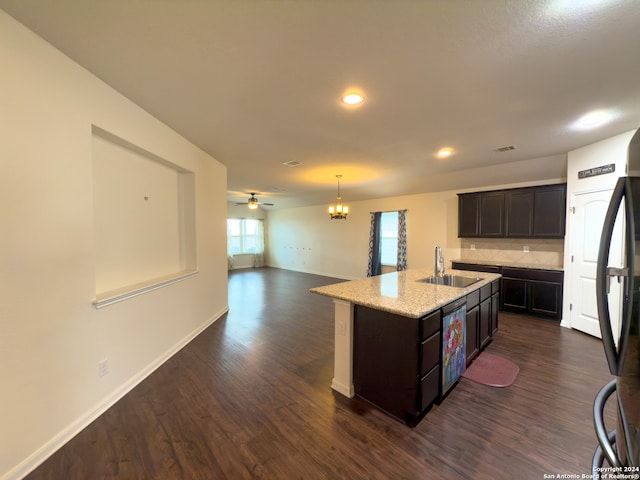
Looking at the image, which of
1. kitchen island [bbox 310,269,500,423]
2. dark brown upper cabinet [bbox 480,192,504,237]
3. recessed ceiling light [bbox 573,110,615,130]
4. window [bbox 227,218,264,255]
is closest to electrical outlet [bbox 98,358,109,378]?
kitchen island [bbox 310,269,500,423]

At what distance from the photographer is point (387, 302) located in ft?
6.72

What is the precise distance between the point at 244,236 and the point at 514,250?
873cm

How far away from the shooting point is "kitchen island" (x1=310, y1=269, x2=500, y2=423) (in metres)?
1.92

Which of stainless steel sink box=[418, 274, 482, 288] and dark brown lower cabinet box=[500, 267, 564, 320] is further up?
stainless steel sink box=[418, 274, 482, 288]

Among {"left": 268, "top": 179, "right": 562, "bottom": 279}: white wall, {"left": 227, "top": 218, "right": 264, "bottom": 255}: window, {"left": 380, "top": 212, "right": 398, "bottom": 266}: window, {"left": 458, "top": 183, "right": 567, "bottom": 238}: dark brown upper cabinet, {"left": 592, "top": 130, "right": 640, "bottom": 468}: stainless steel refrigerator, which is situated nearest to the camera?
{"left": 592, "top": 130, "right": 640, "bottom": 468}: stainless steel refrigerator

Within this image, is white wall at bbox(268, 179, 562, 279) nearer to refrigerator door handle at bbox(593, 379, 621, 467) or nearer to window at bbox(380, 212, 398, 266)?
window at bbox(380, 212, 398, 266)

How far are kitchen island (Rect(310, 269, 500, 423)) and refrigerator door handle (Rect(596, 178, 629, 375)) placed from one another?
968 millimetres

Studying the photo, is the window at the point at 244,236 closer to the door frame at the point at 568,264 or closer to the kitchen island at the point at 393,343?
the kitchen island at the point at 393,343

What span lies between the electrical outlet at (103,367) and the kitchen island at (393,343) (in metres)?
1.90

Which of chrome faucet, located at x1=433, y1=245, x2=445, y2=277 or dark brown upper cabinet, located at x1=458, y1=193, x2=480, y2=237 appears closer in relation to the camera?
chrome faucet, located at x1=433, y1=245, x2=445, y2=277

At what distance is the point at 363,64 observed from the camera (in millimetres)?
1774

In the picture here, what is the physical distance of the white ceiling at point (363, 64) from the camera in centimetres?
138

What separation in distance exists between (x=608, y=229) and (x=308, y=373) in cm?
252

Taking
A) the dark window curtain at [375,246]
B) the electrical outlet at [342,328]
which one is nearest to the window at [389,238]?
the dark window curtain at [375,246]
